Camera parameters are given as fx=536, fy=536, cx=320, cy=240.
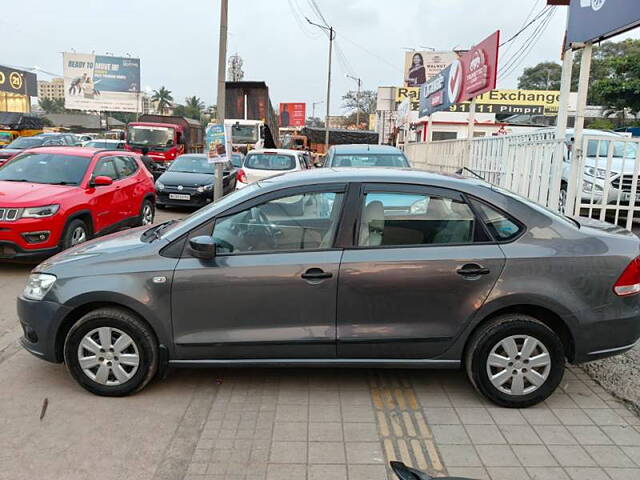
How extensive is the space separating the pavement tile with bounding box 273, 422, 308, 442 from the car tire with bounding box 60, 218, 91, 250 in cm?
490

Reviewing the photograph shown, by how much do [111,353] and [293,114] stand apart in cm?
7128

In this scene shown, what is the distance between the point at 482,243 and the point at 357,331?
3.41ft

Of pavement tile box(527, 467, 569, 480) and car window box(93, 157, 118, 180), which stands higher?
car window box(93, 157, 118, 180)

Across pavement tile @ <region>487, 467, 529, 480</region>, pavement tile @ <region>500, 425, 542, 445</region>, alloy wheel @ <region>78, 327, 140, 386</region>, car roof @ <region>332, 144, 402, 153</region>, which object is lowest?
pavement tile @ <region>487, 467, 529, 480</region>

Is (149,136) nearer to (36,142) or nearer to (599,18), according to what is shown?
(36,142)

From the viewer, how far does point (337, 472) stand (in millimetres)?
2959

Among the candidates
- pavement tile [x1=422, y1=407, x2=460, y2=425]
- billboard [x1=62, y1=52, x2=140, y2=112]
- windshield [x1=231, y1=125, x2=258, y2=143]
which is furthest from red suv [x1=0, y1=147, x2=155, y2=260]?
billboard [x1=62, y1=52, x2=140, y2=112]

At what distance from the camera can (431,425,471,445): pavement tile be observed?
328 cm

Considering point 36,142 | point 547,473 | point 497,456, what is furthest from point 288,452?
point 36,142

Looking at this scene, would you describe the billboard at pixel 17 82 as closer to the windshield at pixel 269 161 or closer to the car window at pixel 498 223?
the windshield at pixel 269 161

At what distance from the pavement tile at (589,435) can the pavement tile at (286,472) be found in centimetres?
174

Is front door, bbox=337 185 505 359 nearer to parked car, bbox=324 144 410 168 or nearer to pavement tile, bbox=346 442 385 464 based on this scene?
pavement tile, bbox=346 442 385 464

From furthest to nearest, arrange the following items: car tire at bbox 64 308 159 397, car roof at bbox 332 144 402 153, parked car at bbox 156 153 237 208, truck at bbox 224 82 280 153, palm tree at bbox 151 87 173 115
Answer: palm tree at bbox 151 87 173 115, truck at bbox 224 82 280 153, parked car at bbox 156 153 237 208, car roof at bbox 332 144 402 153, car tire at bbox 64 308 159 397

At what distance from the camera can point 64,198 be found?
283 inches
